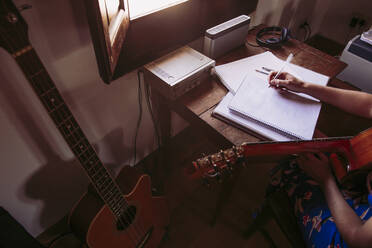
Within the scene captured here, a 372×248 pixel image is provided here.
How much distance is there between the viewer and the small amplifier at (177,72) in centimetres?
90

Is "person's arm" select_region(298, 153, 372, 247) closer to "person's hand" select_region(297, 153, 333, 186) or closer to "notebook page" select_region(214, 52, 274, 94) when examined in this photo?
"person's hand" select_region(297, 153, 333, 186)

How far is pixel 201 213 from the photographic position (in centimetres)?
140

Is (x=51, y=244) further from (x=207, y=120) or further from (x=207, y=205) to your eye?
(x=207, y=120)

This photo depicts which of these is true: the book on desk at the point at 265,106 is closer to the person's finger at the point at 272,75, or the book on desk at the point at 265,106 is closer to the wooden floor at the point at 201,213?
the person's finger at the point at 272,75

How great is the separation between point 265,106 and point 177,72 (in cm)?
33

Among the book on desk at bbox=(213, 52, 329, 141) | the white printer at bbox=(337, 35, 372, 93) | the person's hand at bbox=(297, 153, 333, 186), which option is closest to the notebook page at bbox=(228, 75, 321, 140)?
the book on desk at bbox=(213, 52, 329, 141)

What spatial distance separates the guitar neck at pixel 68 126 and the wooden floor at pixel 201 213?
50 centimetres

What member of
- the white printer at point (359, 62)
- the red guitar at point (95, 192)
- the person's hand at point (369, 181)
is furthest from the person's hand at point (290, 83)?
the white printer at point (359, 62)

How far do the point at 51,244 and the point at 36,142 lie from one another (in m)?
0.56

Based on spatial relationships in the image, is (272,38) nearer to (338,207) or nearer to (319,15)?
(338,207)

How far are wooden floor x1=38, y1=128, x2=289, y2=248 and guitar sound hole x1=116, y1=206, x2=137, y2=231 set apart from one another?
361 mm

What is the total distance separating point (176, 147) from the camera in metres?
1.67

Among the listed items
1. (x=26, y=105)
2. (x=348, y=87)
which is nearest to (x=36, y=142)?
(x=26, y=105)

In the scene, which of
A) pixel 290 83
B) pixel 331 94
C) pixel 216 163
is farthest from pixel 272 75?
pixel 216 163
